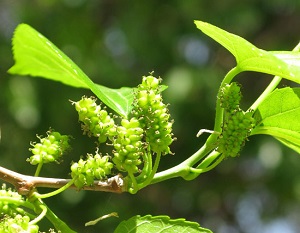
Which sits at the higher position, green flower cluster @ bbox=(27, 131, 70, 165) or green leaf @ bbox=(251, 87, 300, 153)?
green leaf @ bbox=(251, 87, 300, 153)

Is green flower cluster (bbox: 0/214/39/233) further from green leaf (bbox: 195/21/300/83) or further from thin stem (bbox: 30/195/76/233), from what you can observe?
green leaf (bbox: 195/21/300/83)

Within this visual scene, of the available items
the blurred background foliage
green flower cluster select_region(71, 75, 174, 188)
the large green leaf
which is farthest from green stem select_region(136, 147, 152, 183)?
the blurred background foliage

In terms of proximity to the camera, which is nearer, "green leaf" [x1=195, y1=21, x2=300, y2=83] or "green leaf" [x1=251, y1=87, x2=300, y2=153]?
"green leaf" [x1=195, y1=21, x2=300, y2=83]

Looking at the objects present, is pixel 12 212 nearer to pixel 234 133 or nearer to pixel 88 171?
pixel 88 171

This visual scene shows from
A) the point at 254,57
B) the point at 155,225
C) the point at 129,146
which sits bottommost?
the point at 155,225

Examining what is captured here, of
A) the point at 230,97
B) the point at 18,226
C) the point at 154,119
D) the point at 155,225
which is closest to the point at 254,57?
the point at 230,97

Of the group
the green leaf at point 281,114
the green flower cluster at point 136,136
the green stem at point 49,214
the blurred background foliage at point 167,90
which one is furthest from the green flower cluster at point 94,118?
the blurred background foliage at point 167,90

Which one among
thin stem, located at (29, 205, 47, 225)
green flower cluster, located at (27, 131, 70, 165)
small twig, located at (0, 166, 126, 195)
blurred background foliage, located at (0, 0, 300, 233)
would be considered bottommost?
blurred background foliage, located at (0, 0, 300, 233)
